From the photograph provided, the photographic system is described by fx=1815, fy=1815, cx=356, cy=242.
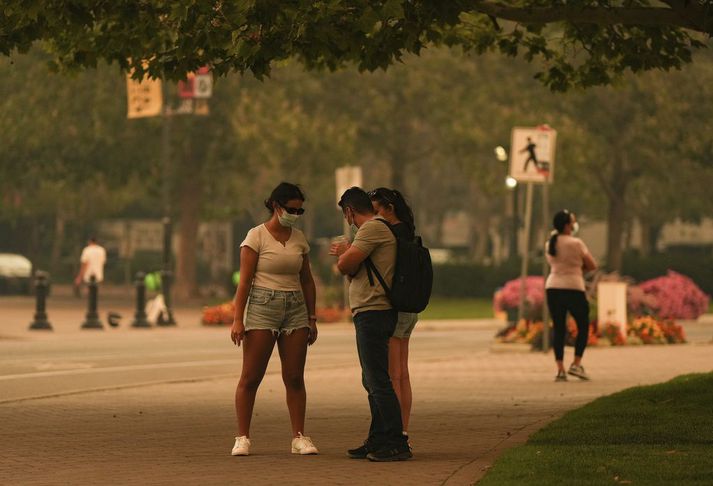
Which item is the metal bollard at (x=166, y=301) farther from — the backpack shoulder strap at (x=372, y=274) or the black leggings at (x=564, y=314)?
the backpack shoulder strap at (x=372, y=274)

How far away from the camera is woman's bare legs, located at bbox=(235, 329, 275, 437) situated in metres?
11.8

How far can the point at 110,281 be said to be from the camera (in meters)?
76.2

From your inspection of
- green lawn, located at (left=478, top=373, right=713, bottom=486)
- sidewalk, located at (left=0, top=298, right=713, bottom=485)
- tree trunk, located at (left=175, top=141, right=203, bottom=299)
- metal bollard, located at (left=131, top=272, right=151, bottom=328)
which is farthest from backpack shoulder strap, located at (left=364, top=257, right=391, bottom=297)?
tree trunk, located at (left=175, top=141, right=203, bottom=299)

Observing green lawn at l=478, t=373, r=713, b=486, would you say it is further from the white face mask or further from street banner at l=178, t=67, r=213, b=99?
street banner at l=178, t=67, r=213, b=99

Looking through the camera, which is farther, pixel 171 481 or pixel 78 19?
pixel 78 19

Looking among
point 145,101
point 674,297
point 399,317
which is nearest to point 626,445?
point 399,317

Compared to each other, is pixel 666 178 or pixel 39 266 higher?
pixel 666 178

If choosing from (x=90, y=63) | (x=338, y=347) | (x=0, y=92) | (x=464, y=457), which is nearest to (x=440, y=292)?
(x=0, y=92)

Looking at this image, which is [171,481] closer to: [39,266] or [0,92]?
[0,92]

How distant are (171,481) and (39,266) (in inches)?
2771

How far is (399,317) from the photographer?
12.1 meters

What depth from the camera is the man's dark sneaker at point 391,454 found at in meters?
11.5

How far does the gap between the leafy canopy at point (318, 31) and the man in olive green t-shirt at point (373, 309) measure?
1845 millimetres

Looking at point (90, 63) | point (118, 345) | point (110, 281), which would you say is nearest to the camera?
point (90, 63)
